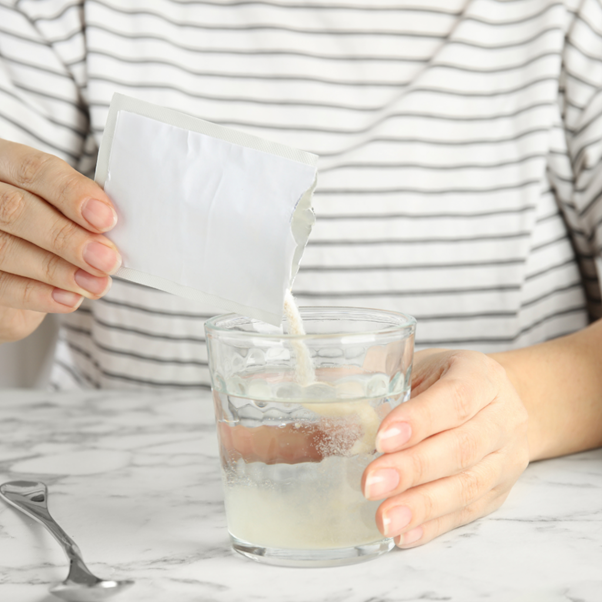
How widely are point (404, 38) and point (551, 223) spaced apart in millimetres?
347

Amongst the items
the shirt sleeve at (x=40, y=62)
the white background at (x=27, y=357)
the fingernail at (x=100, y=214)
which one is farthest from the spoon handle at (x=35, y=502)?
the white background at (x=27, y=357)

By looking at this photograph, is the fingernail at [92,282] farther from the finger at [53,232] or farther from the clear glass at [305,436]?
the clear glass at [305,436]

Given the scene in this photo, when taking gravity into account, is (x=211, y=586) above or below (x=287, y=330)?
below

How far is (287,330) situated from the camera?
49 cm

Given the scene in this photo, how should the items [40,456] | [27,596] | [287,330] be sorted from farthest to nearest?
[40,456] < [287,330] < [27,596]

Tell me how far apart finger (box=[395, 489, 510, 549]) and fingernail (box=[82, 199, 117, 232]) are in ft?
0.95

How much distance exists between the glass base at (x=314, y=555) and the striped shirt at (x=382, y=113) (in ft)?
1.90

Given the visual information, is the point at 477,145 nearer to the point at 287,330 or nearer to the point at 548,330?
the point at 548,330

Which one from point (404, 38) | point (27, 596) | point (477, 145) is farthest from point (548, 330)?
point (27, 596)

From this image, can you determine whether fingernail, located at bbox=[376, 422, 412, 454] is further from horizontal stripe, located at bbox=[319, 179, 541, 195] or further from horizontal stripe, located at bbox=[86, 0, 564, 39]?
horizontal stripe, located at bbox=[86, 0, 564, 39]

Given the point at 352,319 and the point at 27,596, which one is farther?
the point at 352,319

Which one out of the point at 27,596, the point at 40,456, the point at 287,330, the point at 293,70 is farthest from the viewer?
the point at 293,70

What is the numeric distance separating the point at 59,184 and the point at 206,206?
153 millimetres

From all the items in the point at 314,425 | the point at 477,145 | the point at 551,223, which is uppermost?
the point at 477,145
